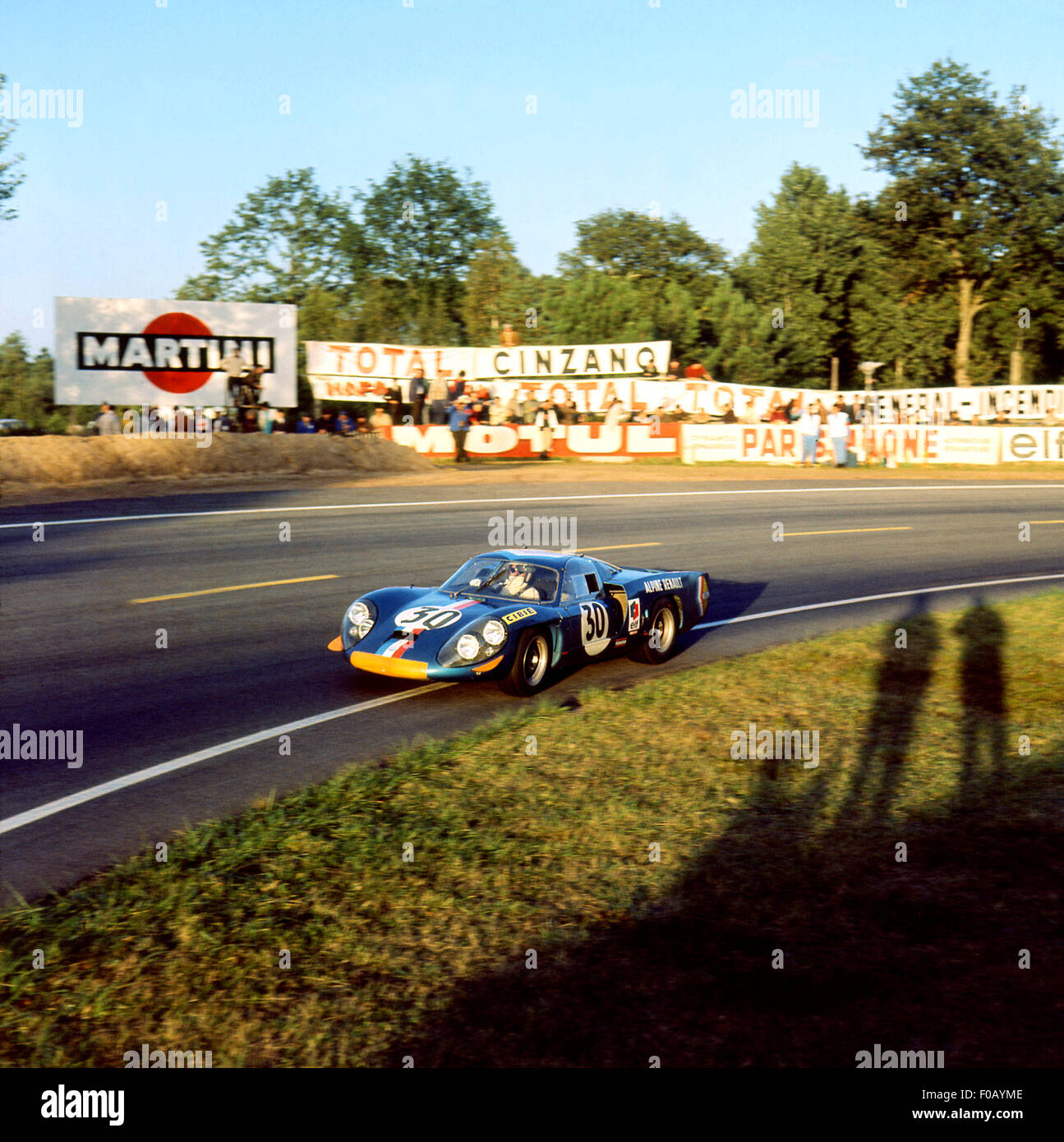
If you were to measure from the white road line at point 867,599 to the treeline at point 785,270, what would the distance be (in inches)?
1662

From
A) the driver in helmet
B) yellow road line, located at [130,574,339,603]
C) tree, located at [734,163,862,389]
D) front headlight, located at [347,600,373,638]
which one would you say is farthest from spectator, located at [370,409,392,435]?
tree, located at [734,163,862,389]

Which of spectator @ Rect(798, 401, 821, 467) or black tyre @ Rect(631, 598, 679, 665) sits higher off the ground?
spectator @ Rect(798, 401, 821, 467)

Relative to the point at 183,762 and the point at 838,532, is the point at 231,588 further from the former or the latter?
the point at 838,532

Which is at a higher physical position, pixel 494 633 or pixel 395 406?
pixel 395 406

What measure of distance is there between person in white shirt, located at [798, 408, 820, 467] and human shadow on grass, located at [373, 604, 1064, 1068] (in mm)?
26413

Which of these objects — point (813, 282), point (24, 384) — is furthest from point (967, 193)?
point (24, 384)

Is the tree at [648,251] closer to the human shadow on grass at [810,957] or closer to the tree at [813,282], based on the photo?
the tree at [813,282]

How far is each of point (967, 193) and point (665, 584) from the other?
57.7 metres

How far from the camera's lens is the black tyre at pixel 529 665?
9.25 m

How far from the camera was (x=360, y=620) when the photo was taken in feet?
31.2

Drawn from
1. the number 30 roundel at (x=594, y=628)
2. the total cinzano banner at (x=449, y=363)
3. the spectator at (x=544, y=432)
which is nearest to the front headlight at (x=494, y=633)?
the number 30 roundel at (x=594, y=628)

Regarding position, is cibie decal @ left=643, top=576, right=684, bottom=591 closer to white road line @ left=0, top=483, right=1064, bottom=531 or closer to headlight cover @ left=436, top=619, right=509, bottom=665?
headlight cover @ left=436, top=619, right=509, bottom=665

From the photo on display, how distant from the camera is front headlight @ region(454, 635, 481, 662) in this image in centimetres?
894
